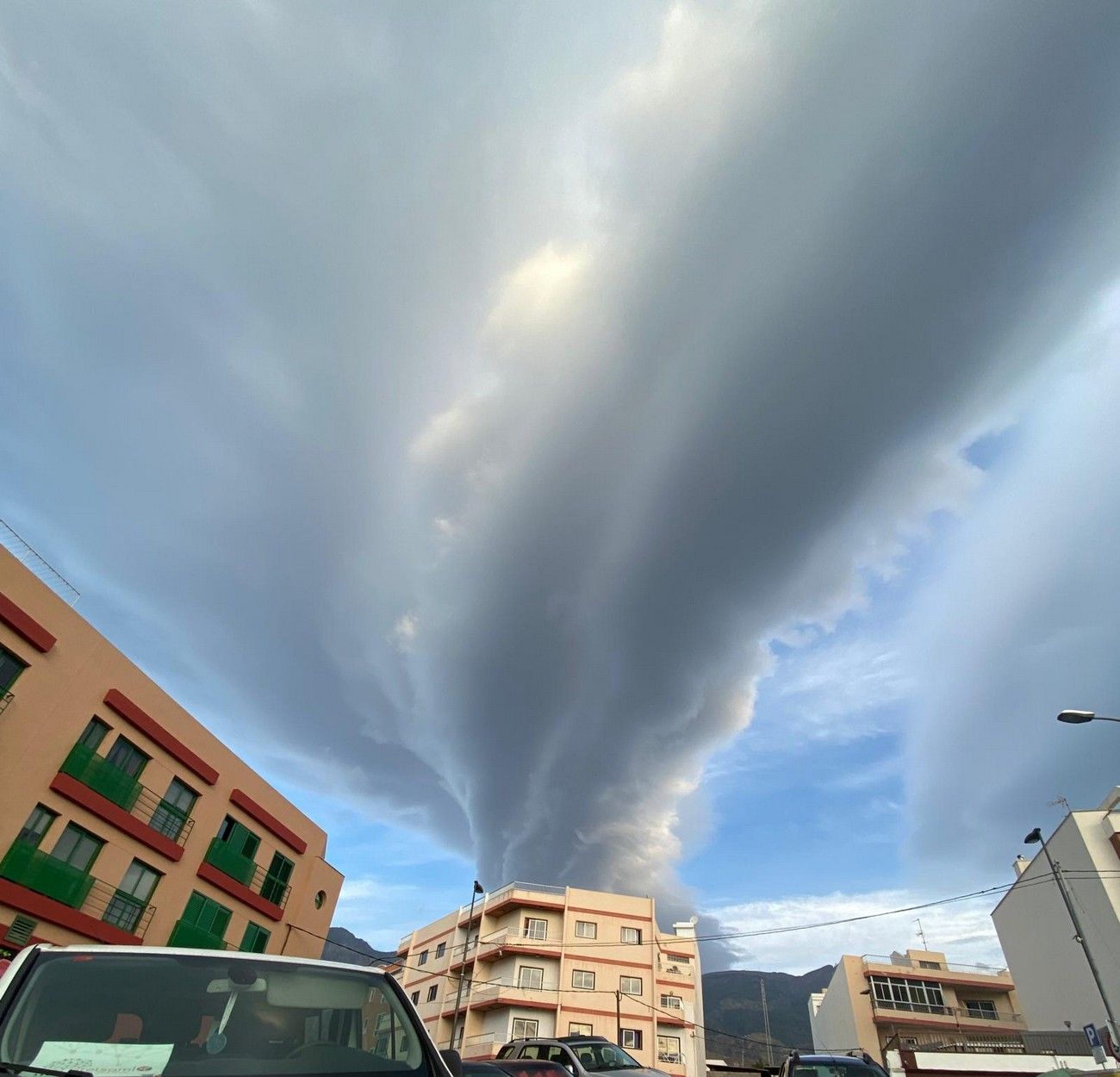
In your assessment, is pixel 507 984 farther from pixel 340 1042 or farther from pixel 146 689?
pixel 340 1042

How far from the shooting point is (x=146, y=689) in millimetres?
24078

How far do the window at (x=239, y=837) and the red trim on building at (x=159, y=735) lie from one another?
7.88 feet

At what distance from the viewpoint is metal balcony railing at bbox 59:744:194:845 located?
2069cm

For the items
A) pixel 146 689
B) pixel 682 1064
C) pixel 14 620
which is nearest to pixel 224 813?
pixel 146 689

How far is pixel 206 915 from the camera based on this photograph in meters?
25.7

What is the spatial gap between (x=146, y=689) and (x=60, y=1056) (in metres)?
25.8

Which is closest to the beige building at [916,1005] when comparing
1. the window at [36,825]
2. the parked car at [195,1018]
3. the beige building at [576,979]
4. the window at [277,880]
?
the beige building at [576,979]

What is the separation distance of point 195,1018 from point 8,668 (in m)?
21.9

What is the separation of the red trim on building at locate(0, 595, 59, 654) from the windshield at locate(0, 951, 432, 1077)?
2093cm

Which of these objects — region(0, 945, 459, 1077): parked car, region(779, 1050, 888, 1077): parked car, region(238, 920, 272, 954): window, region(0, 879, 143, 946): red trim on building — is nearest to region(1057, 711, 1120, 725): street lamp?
region(779, 1050, 888, 1077): parked car

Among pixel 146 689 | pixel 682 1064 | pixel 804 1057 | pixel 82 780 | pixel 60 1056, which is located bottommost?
pixel 60 1056

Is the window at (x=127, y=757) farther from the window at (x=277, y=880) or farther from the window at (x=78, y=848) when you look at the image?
the window at (x=277, y=880)

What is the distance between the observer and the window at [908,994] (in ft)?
157

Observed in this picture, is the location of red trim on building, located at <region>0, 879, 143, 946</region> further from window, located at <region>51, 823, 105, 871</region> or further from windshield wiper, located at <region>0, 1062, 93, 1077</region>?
windshield wiper, located at <region>0, 1062, 93, 1077</region>
